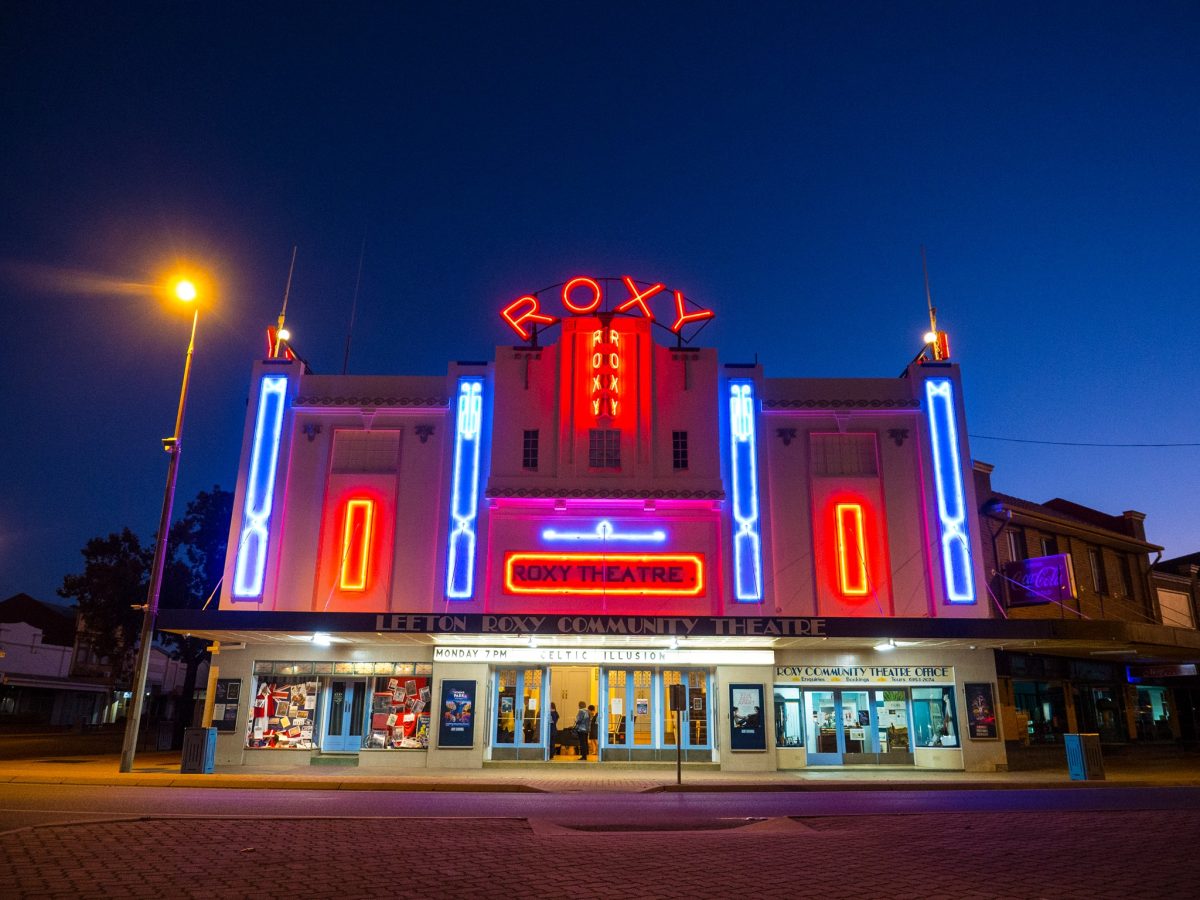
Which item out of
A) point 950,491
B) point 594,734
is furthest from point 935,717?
point 594,734

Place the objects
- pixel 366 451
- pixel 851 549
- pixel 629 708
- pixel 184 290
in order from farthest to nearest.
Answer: pixel 366 451 < pixel 851 549 < pixel 629 708 < pixel 184 290

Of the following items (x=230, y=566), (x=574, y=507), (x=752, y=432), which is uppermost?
(x=752, y=432)

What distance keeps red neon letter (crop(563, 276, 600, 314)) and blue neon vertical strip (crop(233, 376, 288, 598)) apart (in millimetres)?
9410

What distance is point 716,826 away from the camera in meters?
12.9

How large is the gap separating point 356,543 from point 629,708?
962 cm

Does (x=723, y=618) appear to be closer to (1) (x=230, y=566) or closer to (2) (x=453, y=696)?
(2) (x=453, y=696)

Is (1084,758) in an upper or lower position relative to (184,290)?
lower

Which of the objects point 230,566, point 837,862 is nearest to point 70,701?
point 230,566

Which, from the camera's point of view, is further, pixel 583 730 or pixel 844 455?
pixel 844 455

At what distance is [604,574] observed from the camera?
2542cm

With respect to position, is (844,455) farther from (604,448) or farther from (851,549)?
(604,448)

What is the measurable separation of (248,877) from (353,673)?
17.3 m

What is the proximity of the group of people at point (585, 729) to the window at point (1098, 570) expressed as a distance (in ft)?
68.6

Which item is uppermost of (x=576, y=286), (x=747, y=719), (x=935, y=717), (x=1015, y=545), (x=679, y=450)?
(x=576, y=286)
